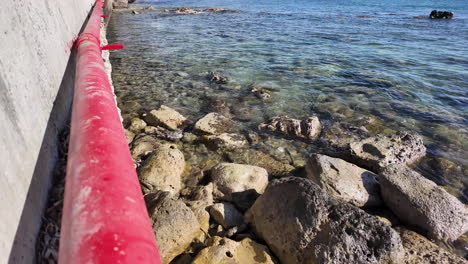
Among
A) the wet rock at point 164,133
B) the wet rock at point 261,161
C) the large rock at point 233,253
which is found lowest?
the wet rock at point 261,161

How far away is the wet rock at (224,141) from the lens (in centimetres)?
588

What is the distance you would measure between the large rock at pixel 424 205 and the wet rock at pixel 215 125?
340cm

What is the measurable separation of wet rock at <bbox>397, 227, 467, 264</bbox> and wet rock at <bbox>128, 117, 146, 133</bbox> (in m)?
5.41

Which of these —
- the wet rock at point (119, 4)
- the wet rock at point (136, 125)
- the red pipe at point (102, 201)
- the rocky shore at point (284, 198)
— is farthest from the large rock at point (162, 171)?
the wet rock at point (119, 4)

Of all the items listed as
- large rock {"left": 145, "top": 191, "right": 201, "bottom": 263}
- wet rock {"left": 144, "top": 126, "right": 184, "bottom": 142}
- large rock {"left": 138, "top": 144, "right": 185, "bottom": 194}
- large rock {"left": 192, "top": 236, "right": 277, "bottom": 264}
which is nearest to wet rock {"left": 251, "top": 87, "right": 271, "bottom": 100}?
wet rock {"left": 144, "top": 126, "right": 184, "bottom": 142}

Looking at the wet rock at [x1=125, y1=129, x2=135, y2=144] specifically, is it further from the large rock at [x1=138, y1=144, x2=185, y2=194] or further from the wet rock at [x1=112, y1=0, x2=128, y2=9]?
the wet rock at [x1=112, y1=0, x2=128, y2=9]

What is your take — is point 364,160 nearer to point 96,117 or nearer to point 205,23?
point 96,117

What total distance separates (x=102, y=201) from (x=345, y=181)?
13.5ft

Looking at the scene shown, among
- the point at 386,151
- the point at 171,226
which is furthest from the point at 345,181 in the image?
the point at 171,226

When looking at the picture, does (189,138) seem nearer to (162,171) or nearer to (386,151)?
(162,171)

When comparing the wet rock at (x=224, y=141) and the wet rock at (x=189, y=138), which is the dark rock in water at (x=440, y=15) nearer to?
the wet rock at (x=224, y=141)

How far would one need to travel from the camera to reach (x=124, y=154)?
1426 mm

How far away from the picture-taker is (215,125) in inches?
253

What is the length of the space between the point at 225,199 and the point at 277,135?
249 centimetres
